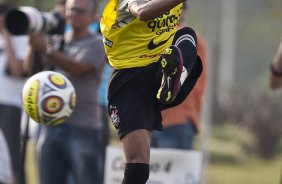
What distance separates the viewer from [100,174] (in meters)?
8.70

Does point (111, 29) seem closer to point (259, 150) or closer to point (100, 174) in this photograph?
point (100, 174)

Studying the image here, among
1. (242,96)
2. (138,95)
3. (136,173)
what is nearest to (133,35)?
(138,95)

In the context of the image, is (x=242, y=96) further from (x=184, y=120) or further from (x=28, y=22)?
(x=28, y=22)

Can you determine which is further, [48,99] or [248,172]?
[248,172]

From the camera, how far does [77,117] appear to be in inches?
323

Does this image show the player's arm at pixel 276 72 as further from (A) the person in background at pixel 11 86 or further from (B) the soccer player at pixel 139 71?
(A) the person in background at pixel 11 86

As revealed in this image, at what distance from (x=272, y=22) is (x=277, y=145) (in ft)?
6.51

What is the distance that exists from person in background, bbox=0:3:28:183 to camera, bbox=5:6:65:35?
1196 mm

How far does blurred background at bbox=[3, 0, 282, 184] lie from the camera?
48.3ft

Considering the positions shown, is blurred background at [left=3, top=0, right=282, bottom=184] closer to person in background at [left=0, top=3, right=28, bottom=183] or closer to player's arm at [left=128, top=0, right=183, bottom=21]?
person in background at [left=0, top=3, right=28, bottom=183]

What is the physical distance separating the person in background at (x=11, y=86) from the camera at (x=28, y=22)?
1.20 meters

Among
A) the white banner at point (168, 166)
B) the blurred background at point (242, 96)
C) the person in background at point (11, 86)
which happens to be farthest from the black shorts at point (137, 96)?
the blurred background at point (242, 96)

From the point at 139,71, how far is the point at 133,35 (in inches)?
8.9

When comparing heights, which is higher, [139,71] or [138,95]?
[139,71]
